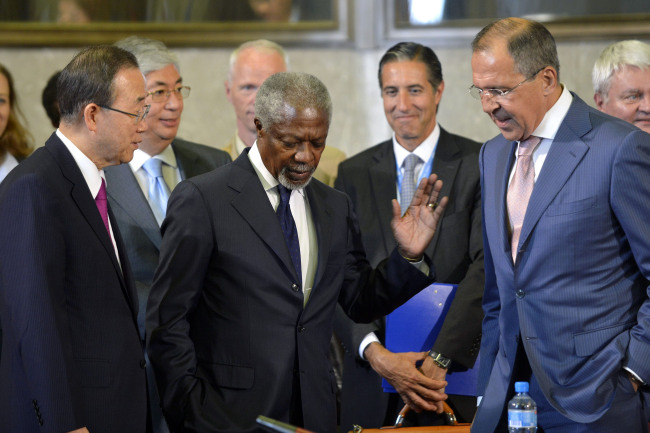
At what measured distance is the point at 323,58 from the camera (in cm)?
552

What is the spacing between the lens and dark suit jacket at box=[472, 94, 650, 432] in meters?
2.78

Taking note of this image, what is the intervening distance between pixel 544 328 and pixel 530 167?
54 cm

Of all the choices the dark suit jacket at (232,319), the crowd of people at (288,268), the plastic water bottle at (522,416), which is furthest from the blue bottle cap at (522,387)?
the dark suit jacket at (232,319)

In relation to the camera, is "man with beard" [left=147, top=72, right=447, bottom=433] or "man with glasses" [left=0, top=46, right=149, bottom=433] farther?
"man with beard" [left=147, top=72, right=447, bottom=433]

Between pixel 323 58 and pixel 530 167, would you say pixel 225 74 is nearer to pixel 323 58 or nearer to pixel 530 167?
pixel 323 58

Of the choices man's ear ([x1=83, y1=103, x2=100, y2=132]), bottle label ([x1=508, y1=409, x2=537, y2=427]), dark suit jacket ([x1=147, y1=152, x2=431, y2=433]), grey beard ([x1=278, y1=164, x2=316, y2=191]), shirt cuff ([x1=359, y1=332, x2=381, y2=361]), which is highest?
man's ear ([x1=83, y1=103, x2=100, y2=132])

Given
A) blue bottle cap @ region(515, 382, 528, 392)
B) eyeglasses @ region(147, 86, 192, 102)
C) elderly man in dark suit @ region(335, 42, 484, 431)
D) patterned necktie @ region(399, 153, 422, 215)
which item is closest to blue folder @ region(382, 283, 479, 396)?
elderly man in dark suit @ region(335, 42, 484, 431)

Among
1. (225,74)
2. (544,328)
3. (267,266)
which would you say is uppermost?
(225,74)

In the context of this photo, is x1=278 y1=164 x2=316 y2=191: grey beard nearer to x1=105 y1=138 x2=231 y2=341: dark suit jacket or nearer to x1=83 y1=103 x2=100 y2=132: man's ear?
x1=83 y1=103 x2=100 y2=132: man's ear

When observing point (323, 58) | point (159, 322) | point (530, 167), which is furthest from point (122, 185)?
point (323, 58)

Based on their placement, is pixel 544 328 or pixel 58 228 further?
pixel 544 328

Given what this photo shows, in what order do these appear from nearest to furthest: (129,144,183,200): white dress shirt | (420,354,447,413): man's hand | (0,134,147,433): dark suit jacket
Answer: (0,134,147,433): dark suit jacket → (420,354,447,413): man's hand → (129,144,183,200): white dress shirt

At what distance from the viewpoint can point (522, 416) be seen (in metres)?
2.72

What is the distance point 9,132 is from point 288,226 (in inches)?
79.6
